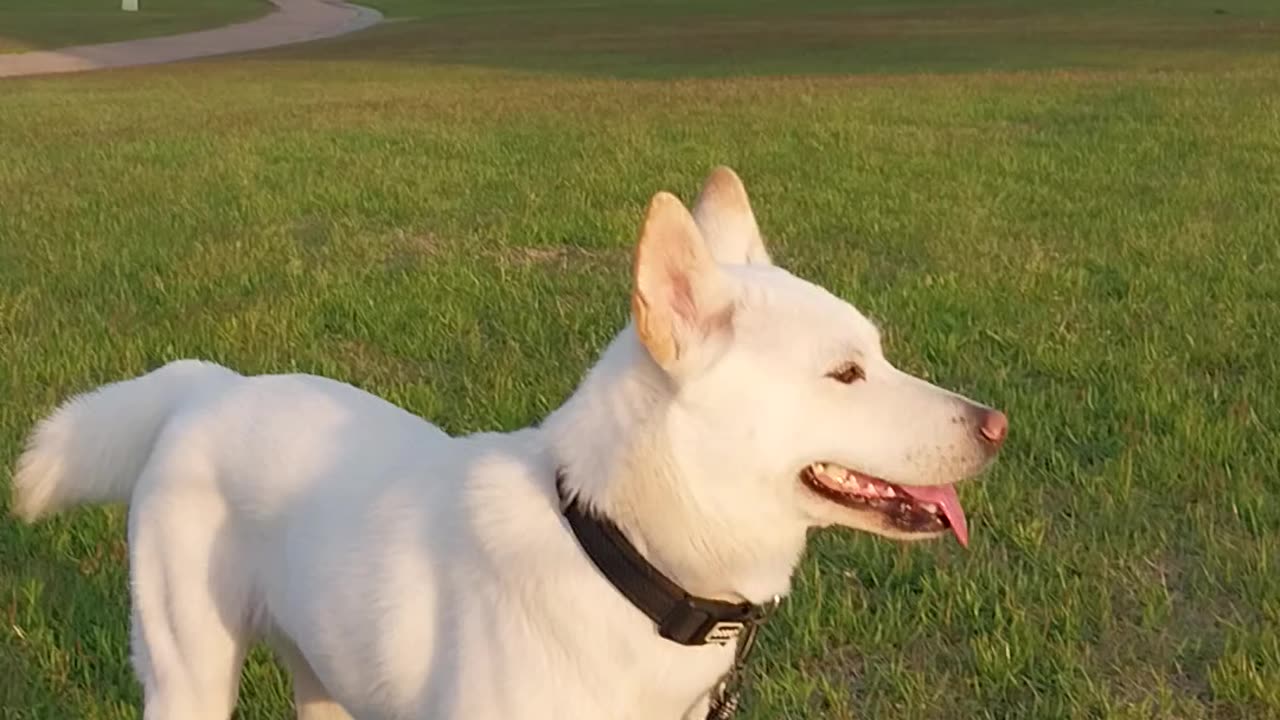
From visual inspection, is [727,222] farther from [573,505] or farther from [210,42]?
[210,42]

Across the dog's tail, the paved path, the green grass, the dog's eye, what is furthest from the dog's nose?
the green grass

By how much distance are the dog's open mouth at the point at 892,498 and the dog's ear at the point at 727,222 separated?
767 millimetres

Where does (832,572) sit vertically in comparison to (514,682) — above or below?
below

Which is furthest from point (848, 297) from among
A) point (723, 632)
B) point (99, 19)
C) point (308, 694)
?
point (99, 19)

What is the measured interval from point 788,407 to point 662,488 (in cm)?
33

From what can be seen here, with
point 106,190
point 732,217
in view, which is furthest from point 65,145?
point 732,217

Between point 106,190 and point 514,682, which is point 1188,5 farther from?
point 514,682

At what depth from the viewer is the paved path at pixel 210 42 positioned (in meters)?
39.6

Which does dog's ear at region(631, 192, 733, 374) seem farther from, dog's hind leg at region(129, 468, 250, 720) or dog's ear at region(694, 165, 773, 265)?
dog's hind leg at region(129, 468, 250, 720)

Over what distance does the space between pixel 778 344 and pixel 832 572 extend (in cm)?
204

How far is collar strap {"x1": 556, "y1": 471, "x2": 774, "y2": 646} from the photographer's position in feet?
9.63

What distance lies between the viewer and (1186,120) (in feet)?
54.3

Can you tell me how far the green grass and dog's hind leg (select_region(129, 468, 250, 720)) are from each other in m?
43.8

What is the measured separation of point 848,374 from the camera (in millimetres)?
3143
